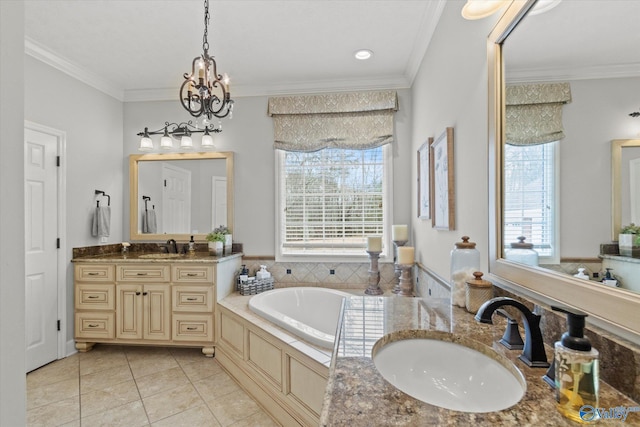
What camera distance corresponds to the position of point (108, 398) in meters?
2.34

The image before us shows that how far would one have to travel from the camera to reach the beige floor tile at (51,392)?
7.52ft

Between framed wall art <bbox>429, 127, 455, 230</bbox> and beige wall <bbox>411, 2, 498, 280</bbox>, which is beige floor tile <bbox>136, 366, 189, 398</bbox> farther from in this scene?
framed wall art <bbox>429, 127, 455, 230</bbox>

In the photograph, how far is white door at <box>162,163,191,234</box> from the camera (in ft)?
11.9

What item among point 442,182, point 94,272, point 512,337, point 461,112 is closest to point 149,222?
point 94,272

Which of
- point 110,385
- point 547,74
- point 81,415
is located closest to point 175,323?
point 110,385

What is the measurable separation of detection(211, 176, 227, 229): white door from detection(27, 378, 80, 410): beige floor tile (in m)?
1.81

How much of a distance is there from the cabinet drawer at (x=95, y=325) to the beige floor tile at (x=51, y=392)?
52 centimetres

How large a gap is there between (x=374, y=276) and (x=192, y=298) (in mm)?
1781

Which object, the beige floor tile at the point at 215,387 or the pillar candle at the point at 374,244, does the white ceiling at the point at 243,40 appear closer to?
the pillar candle at the point at 374,244

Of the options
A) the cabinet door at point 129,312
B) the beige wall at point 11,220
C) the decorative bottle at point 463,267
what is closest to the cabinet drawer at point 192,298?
the cabinet door at point 129,312

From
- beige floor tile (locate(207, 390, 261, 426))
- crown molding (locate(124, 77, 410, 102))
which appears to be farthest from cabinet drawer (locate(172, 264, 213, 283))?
crown molding (locate(124, 77, 410, 102))

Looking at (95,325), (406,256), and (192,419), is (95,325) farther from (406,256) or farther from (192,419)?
(406,256)

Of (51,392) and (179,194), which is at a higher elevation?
(179,194)

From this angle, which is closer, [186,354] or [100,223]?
[186,354]
